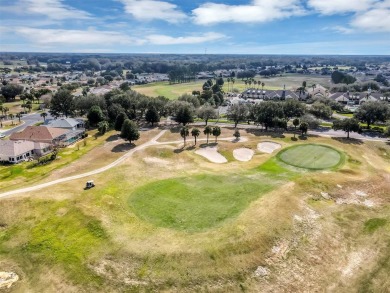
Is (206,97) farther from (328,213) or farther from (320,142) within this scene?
(328,213)

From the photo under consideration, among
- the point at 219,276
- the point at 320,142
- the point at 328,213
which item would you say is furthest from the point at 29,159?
the point at 320,142

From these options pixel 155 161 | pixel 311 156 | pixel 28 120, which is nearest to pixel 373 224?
pixel 311 156

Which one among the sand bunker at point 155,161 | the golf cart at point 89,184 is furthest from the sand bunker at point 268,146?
the golf cart at point 89,184

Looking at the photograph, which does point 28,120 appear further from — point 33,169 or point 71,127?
point 33,169

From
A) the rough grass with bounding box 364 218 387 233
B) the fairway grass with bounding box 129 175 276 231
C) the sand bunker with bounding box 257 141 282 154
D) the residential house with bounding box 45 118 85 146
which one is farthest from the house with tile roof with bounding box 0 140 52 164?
the rough grass with bounding box 364 218 387 233

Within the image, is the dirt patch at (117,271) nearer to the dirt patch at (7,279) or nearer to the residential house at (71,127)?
the dirt patch at (7,279)

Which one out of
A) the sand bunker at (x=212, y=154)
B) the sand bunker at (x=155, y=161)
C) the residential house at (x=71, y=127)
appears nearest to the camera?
the sand bunker at (x=155, y=161)

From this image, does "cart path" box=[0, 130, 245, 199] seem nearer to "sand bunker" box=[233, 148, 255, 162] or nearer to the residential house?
"sand bunker" box=[233, 148, 255, 162]
